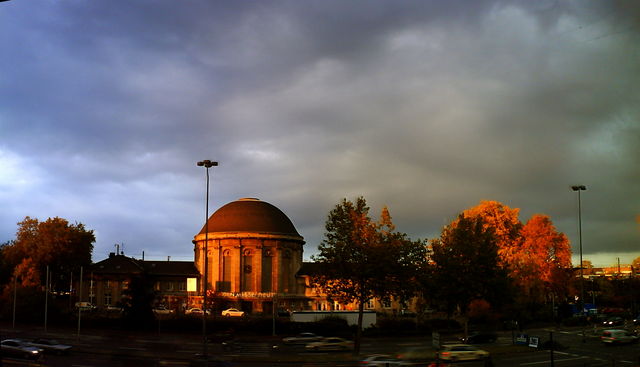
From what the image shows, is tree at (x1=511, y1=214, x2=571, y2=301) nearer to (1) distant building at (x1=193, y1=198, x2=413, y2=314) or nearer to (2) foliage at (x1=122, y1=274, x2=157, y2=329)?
(1) distant building at (x1=193, y1=198, x2=413, y2=314)

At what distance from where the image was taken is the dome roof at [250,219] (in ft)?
399

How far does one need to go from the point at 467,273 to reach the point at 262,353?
2183cm

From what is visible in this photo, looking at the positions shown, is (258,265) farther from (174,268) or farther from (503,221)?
(503,221)

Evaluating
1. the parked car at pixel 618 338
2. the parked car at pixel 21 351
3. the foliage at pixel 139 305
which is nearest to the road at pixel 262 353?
the parked car at pixel 618 338

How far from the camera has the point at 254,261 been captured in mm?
119750

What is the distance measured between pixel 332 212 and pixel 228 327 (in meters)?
26.2

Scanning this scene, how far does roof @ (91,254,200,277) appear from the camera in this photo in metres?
113

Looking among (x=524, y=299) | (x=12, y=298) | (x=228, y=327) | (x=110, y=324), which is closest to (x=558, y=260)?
(x=524, y=299)

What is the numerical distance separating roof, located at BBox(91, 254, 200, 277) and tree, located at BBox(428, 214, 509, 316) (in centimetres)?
6627

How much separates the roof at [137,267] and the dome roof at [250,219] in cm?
875

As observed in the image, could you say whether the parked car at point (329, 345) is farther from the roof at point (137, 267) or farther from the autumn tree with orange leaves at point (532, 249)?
the roof at point (137, 267)

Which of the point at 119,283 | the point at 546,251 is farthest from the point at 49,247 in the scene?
the point at 546,251

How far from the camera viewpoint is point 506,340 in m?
63.8

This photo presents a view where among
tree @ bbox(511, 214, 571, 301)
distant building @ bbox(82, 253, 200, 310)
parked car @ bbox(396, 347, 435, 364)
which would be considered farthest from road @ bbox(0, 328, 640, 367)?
distant building @ bbox(82, 253, 200, 310)
